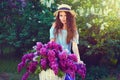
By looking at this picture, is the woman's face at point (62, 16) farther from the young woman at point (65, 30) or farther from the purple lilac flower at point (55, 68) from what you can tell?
the purple lilac flower at point (55, 68)

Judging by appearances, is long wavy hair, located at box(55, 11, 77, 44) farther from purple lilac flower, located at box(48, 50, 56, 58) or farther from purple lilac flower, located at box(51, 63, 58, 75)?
purple lilac flower, located at box(51, 63, 58, 75)

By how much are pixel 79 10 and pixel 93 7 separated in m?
0.34

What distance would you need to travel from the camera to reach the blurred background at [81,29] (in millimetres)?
10430

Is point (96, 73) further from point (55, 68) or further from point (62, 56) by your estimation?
point (55, 68)

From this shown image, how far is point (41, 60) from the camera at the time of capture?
17.1ft

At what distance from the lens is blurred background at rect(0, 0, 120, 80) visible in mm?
10430

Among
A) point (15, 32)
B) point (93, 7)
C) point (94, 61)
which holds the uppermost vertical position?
point (93, 7)

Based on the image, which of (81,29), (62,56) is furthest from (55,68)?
(81,29)

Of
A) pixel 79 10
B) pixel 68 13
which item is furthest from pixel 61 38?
pixel 79 10

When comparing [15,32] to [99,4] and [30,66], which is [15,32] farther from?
[30,66]

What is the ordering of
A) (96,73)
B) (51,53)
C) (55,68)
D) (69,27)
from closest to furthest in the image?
(55,68), (51,53), (69,27), (96,73)

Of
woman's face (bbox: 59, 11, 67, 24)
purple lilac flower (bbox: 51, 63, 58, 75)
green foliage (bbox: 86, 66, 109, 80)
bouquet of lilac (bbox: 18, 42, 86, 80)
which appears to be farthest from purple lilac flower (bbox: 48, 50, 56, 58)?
green foliage (bbox: 86, 66, 109, 80)

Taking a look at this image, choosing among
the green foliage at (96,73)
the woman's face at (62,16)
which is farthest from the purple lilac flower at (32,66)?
the green foliage at (96,73)

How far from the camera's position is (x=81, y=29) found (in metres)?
10.5
